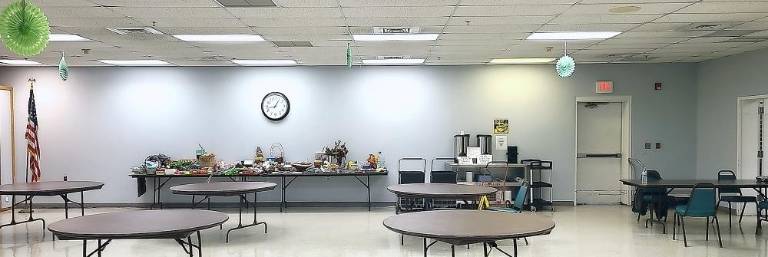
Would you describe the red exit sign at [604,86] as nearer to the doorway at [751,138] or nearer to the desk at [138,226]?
the doorway at [751,138]

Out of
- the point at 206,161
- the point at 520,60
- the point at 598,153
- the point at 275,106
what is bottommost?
the point at 206,161

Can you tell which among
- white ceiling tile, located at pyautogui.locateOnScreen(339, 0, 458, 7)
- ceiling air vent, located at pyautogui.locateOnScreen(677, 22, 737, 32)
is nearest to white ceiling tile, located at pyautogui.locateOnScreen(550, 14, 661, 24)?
ceiling air vent, located at pyautogui.locateOnScreen(677, 22, 737, 32)

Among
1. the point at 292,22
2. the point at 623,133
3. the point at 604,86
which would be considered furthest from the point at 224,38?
the point at 623,133

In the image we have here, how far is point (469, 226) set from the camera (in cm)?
423

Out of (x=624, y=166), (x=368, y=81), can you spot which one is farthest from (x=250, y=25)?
(x=624, y=166)

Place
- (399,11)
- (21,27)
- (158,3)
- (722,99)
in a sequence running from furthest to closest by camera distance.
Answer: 1. (722,99)
2. (399,11)
3. (158,3)
4. (21,27)

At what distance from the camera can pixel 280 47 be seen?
800 cm

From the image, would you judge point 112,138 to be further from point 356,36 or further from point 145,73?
point 356,36

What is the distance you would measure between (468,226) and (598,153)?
7.36m

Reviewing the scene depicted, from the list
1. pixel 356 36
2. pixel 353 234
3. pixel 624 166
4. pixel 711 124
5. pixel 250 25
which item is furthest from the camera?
pixel 624 166

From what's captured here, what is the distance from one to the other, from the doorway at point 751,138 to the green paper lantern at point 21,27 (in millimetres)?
9461

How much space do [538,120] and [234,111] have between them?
18.9ft

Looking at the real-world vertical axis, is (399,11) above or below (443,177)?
above

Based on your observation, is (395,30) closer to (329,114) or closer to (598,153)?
(329,114)
